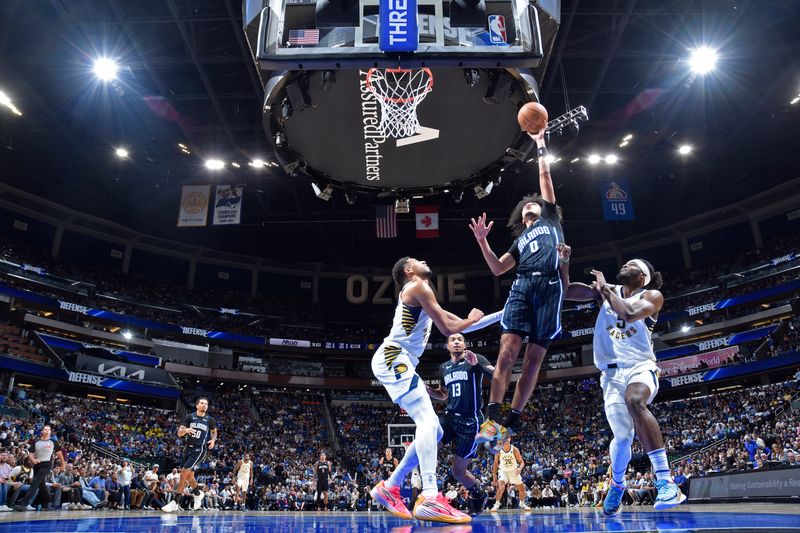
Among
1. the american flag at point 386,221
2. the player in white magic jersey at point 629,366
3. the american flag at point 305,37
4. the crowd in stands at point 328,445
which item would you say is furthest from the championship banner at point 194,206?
the player in white magic jersey at point 629,366

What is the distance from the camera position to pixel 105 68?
737 inches

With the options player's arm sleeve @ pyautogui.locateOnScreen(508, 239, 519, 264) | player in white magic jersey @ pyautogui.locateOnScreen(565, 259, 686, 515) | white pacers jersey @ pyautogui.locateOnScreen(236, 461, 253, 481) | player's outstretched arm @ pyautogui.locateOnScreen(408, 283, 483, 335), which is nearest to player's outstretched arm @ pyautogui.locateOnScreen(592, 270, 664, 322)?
player in white magic jersey @ pyautogui.locateOnScreen(565, 259, 686, 515)

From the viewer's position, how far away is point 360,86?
36.3ft

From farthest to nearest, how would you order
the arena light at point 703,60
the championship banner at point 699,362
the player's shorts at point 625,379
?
the championship banner at point 699,362 → the arena light at point 703,60 → the player's shorts at point 625,379

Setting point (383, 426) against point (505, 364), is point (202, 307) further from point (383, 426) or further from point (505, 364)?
point (505, 364)

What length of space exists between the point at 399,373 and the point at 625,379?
6.97 feet

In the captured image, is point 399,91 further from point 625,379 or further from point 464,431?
point 625,379

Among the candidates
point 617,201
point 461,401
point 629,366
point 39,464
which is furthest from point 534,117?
point 617,201

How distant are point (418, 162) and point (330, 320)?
28.7m

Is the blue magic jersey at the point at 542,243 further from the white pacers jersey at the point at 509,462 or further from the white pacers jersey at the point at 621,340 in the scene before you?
the white pacers jersey at the point at 509,462

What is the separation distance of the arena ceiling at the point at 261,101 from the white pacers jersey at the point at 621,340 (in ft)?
45.3

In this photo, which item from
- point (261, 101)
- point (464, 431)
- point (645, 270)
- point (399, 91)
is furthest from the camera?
point (261, 101)

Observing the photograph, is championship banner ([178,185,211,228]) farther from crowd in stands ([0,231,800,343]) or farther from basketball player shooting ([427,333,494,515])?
basketball player shooting ([427,333,494,515])

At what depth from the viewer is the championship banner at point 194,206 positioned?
22.0 m
